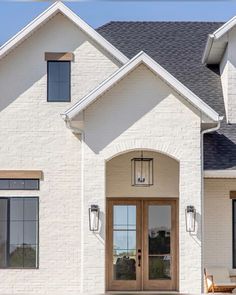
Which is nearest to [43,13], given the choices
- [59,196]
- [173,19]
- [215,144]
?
[59,196]

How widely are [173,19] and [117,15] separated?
210 centimetres

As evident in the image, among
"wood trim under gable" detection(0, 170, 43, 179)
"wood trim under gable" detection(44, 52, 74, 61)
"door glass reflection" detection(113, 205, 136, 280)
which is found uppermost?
"wood trim under gable" detection(44, 52, 74, 61)

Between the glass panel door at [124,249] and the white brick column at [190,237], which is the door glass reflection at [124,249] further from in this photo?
the white brick column at [190,237]

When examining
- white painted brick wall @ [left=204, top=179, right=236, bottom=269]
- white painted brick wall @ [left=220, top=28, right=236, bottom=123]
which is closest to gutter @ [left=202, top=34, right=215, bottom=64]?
white painted brick wall @ [left=220, top=28, right=236, bottom=123]

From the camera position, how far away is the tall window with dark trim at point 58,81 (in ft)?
48.2

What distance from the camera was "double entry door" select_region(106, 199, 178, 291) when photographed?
14.7 metres

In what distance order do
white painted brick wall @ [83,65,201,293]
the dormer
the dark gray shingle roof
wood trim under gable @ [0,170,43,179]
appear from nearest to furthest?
white painted brick wall @ [83,65,201,293]
wood trim under gable @ [0,170,43,179]
the dark gray shingle roof
the dormer

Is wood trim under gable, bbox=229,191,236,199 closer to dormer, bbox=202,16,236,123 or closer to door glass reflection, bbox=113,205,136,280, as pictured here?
dormer, bbox=202,16,236,123

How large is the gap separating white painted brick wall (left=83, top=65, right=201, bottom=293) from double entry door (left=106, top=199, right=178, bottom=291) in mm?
1773

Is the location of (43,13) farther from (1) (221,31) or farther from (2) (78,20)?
(1) (221,31)

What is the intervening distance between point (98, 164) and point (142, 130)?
4.44ft

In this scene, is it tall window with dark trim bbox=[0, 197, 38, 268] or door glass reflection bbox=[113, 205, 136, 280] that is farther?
door glass reflection bbox=[113, 205, 136, 280]

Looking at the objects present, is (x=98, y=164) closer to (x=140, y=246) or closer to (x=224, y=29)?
(x=140, y=246)

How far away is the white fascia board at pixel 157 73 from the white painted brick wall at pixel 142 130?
9.6 inches
